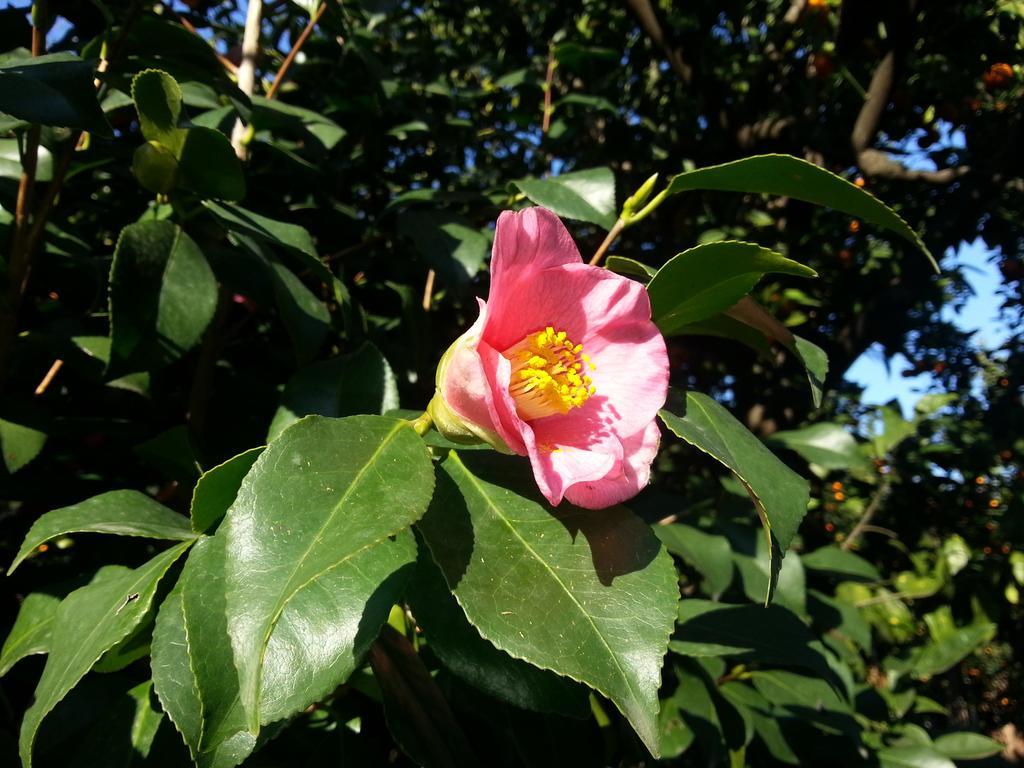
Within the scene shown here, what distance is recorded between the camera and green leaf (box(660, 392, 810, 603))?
1.64 feet

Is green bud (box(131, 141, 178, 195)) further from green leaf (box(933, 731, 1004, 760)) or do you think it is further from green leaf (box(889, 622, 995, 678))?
green leaf (box(889, 622, 995, 678))

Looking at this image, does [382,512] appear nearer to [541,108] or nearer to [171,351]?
[171,351]

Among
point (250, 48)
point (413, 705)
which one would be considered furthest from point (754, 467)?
point (250, 48)

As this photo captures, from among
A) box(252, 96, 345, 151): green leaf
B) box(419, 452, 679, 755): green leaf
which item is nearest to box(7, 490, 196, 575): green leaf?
box(419, 452, 679, 755): green leaf

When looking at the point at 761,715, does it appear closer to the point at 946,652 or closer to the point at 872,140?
the point at 946,652

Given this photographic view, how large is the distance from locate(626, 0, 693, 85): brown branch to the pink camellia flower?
1.64 m

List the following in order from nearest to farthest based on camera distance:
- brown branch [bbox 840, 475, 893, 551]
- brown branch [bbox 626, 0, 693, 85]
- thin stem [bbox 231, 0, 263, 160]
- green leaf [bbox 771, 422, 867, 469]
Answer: thin stem [bbox 231, 0, 263, 160] → green leaf [bbox 771, 422, 867, 469] → brown branch [bbox 626, 0, 693, 85] → brown branch [bbox 840, 475, 893, 551]

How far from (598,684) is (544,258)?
305 mm

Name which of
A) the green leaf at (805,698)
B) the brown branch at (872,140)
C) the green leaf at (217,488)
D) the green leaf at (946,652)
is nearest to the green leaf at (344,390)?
the green leaf at (217,488)

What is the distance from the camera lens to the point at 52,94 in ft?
2.11

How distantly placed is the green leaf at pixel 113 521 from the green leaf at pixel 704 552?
27.1 inches

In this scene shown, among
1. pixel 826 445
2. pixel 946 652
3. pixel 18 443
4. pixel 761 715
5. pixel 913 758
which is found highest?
pixel 18 443

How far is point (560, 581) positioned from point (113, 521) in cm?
40

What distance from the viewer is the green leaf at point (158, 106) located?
2.17 feet
